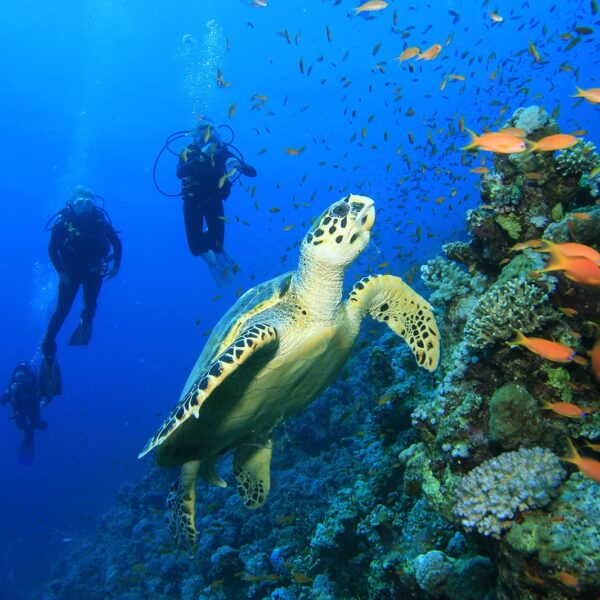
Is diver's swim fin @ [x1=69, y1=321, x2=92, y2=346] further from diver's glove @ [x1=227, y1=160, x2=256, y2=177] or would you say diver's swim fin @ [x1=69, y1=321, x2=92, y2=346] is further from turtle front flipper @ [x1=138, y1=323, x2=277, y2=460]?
turtle front flipper @ [x1=138, y1=323, x2=277, y2=460]

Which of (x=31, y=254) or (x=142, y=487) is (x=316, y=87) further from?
(x=142, y=487)

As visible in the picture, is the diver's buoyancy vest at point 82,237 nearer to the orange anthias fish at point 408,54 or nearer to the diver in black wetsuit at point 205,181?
the diver in black wetsuit at point 205,181

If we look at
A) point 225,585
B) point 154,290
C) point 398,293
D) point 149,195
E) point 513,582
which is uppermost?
point 149,195

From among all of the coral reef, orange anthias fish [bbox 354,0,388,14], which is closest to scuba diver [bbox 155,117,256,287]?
orange anthias fish [bbox 354,0,388,14]

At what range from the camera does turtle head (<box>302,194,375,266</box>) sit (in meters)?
3.20

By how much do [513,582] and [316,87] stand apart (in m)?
109

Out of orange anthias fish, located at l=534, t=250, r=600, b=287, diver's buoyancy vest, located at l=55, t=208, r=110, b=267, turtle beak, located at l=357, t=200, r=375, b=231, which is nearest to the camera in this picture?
orange anthias fish, located at l=534, t=250, r=600, b=287

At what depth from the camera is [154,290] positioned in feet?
434

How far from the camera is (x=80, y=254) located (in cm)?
1032

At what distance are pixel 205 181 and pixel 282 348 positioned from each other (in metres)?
7.63

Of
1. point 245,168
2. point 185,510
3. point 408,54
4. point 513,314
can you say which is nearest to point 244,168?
point 245,168

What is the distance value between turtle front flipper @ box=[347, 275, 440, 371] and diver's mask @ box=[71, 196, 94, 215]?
29.8 feet

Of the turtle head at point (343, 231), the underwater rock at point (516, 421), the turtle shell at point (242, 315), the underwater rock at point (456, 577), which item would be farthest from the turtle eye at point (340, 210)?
the underwater rock at point (456, 577)

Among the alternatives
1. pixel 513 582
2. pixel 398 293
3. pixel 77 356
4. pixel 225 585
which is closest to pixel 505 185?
pixel 398 293
